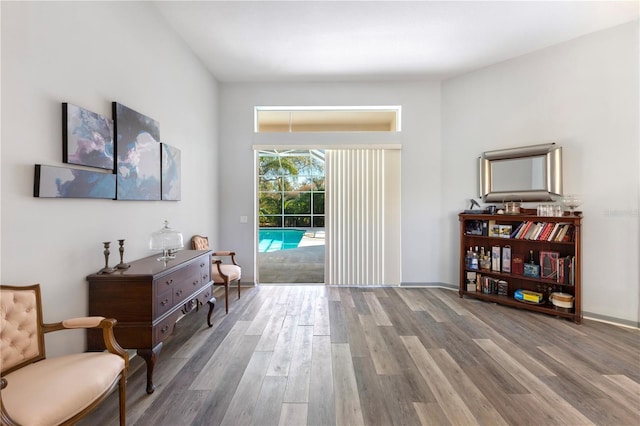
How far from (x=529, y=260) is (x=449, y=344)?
2.03 m

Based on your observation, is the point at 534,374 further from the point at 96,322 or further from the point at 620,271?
the point at 96,322

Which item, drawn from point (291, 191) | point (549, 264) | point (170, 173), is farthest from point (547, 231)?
point (291, 191)

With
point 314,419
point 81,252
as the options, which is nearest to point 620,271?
point 314,419

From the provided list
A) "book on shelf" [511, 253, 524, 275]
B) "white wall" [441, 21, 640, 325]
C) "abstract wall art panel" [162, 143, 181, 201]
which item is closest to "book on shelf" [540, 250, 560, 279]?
"book on shelf" [511, 253, 524, 275]

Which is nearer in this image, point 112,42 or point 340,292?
point 112,42

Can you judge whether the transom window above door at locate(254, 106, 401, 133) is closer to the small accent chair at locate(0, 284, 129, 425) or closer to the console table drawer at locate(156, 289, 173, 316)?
the console table drawer at locate(156, 289, 173, 316)

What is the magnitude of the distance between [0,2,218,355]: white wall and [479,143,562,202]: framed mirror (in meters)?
4.38

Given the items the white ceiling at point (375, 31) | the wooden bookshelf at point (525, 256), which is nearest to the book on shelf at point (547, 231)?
the wooden bookshelf at point (525, 256)

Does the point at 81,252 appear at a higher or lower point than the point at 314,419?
higher

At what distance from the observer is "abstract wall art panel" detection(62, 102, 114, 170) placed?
1.81 m

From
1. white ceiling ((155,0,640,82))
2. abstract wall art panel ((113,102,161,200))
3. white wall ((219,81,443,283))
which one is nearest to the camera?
abstract wall art panel ((113,102,161,200))

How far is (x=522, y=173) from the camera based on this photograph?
374 centimetres

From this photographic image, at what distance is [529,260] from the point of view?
3730 mm

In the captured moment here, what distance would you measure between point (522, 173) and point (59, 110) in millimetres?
4961
